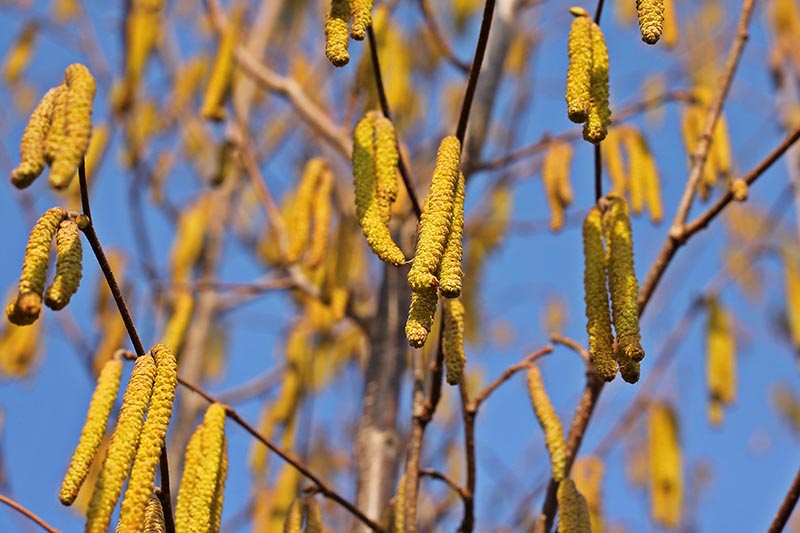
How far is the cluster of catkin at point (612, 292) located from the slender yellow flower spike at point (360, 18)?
0.39 metres

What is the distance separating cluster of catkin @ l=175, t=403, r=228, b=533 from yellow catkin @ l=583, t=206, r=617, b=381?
1.43 feet

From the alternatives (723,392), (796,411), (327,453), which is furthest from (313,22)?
(723,392)

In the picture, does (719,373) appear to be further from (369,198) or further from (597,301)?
(369,198)

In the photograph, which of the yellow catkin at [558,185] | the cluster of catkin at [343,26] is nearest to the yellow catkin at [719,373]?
the yellow catkin at [558,185]

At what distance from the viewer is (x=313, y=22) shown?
A: 4.61 metres

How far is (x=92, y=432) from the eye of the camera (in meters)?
1.01

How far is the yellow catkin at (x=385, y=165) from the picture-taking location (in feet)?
3.71

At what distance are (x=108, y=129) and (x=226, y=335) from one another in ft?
5.12

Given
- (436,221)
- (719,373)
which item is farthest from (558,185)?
(436,221)

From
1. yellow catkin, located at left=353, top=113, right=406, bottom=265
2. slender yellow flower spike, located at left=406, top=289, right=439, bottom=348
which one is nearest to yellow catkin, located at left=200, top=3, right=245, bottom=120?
yellow catkin, located at left=353, top=113, right=406, bottom=265

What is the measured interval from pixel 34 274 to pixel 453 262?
0.39 meters

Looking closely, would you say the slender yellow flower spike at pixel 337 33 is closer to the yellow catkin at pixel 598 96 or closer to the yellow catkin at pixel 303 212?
the yellow catkin at pixel 598 96

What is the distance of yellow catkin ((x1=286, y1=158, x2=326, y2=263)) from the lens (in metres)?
1.72

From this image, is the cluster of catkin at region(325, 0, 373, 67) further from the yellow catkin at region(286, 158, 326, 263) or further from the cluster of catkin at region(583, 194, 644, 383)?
the yellow catkin at region(286, 158, 326, 263)
